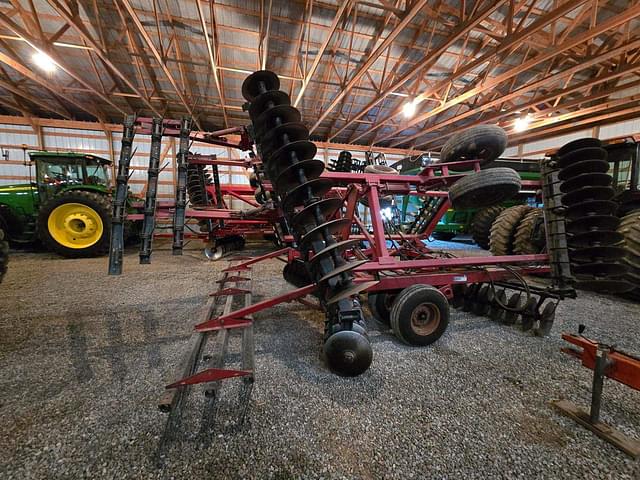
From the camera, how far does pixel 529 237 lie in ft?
12.9

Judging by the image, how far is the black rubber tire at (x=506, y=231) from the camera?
439cm

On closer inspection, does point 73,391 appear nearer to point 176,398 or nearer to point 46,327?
point 176,398

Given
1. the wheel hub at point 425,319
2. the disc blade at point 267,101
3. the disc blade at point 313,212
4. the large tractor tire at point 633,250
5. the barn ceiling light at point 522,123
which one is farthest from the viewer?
the barn ceiling light at point 522,123

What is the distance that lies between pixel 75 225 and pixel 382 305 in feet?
24.2

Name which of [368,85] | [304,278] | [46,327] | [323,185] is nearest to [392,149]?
[368,85]

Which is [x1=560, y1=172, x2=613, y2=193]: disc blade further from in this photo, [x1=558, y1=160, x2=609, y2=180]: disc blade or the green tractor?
the green tractor

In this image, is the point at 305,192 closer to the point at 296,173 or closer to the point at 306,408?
the point at 296,173

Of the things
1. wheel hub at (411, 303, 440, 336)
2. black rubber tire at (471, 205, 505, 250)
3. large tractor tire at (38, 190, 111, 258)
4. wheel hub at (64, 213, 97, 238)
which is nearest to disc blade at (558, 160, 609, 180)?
wheel hub at (411, 303, 440, 336)

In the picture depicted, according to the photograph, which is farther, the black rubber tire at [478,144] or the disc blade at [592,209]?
the black rubber tire at [478,144]

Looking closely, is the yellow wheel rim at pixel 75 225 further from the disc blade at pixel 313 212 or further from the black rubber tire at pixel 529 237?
the black rubber tire at pixel 529 237

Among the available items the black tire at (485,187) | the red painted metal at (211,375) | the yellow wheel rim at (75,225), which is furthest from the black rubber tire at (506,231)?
the yellow wheel rim at (75,225)

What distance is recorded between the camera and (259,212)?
15.0 feet

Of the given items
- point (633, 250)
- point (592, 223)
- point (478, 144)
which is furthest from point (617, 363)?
point (633, 250)

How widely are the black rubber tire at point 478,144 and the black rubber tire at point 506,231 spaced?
2.23m
